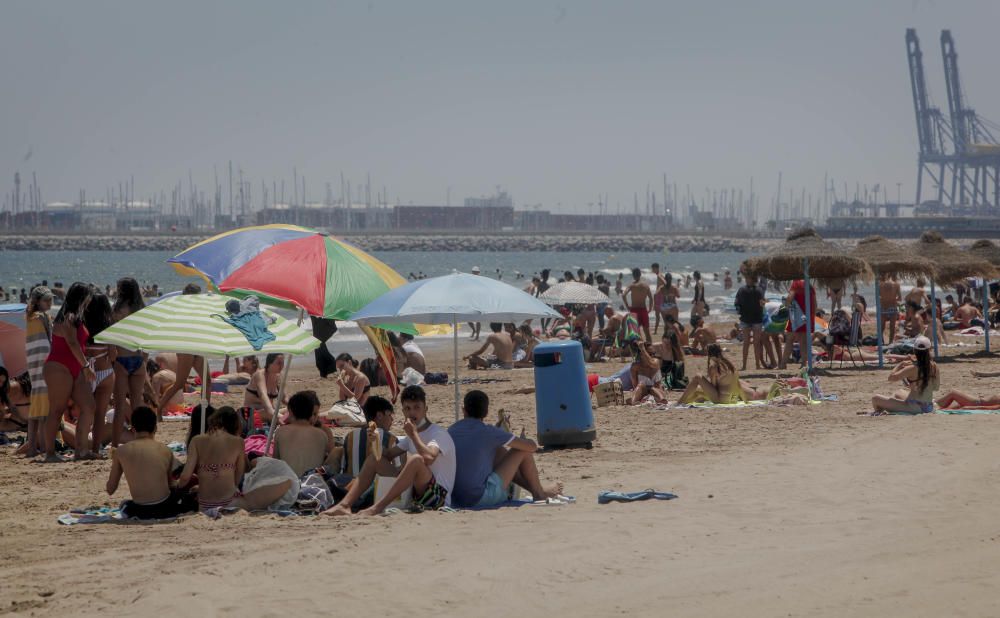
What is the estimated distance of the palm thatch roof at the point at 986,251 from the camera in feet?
52.3

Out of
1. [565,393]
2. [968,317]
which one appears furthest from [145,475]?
[968,317]

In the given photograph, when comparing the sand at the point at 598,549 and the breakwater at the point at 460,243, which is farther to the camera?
the breakwater at the point at 460,243

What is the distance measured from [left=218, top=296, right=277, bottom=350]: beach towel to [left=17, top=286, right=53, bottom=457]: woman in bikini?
206 cm

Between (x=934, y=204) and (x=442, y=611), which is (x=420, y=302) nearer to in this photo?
(x=442, y=611)

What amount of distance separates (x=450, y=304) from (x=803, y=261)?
22.7ft

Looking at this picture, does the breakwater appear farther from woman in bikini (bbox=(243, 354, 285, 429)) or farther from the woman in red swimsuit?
the woman in red swimsuit

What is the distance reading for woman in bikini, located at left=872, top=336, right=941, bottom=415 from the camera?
938 cm

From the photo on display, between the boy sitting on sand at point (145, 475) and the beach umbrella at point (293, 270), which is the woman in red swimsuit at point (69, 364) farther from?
the boy sitting on sand at point (145, 475)

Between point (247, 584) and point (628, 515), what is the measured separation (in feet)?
6.86

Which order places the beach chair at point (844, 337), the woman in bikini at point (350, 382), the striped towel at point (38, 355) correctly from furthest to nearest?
1. the beach chair at point (844, 337)
2. the woman in bikini at point (350, 382)
3. the striped towel at point (38, 355)

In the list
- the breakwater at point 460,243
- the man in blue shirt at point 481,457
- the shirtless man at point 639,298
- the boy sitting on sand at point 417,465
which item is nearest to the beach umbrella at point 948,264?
the shirtless man at point 639,298

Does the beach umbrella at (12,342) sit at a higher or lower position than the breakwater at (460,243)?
lower

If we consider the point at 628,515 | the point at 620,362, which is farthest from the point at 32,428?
the point at 620,362

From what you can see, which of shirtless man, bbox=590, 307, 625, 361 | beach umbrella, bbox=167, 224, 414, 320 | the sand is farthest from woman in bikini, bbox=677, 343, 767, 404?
shirtless man, bbox=590, 307, 625, 361
